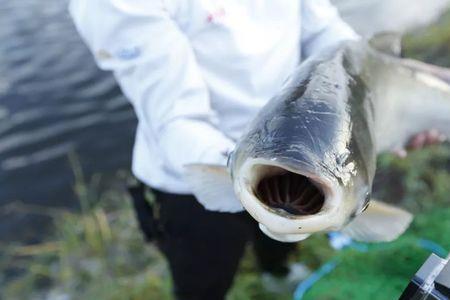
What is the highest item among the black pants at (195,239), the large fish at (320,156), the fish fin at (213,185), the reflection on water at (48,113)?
the large fish at (320,156)

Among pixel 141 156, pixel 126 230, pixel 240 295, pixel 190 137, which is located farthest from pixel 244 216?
pixel 126 230

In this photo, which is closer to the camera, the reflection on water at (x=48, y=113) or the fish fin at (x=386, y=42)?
the fish fin at (x=386, y=42)


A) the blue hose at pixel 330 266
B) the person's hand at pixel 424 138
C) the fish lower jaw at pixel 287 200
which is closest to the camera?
the fish lower jaw at pixel 287 200

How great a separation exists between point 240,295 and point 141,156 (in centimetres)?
89

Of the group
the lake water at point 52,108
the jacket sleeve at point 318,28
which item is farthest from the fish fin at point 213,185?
the lake water at point 52,108

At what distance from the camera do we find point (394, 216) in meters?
1.43

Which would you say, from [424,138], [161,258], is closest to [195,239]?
[424,138]

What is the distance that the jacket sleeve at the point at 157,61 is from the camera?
66.1 inches

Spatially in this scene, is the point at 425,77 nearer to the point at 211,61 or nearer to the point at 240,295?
the point at 211,61

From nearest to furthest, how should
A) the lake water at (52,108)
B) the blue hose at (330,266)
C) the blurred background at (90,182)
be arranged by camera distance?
the blue hose at (330,266), the blurred background at (90,182), the lake water at (52,108)

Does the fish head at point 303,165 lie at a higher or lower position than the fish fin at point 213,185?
higher

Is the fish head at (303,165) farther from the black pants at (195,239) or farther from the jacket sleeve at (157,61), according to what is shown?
the black pants at (195,239)

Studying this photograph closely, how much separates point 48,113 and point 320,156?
17.3 feet

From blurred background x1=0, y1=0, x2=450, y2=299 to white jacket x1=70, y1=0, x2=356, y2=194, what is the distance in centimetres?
76
